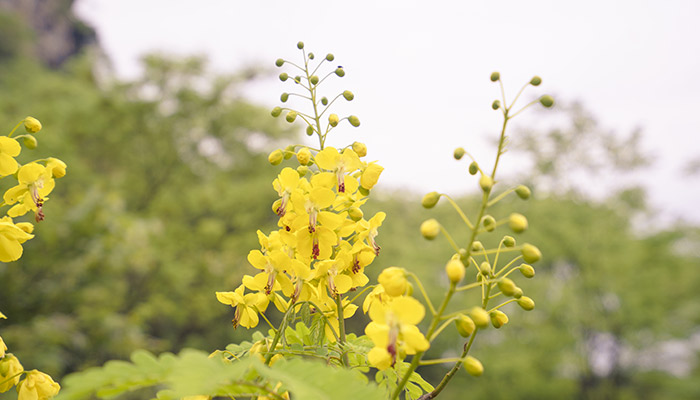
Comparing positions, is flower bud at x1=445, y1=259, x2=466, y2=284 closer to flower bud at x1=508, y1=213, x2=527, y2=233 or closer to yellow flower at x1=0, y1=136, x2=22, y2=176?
flower bud at x1=508, y1=213, x2=527, y2=233

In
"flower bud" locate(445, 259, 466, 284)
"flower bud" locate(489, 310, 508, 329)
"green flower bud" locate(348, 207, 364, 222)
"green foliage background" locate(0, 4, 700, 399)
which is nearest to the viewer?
"flower bud" locate(445, 259, 466, 284)

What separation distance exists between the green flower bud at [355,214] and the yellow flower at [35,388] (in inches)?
32.1

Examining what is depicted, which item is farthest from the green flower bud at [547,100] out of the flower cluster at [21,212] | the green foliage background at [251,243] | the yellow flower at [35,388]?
the green foliage background at [251,243]

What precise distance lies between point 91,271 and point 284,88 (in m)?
6.02

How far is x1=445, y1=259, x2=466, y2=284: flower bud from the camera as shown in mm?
680

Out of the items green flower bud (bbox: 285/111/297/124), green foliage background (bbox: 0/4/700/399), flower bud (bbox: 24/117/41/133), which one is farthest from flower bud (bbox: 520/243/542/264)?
green foliage background (bbox: 0/4/700/399)

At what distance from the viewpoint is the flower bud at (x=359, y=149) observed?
43.3 inches

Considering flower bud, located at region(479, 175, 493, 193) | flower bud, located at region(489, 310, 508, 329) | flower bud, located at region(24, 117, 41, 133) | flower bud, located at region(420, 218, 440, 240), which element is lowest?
flower bud, located at region(489, 310, 508, 329)

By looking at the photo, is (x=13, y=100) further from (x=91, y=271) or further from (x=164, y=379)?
(x=164, y=379)

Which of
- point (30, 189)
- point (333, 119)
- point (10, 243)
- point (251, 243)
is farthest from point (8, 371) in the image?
point (251, 243)

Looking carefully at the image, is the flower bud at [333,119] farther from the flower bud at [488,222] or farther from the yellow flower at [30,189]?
the yellow flower at [30,189]

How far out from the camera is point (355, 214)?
3.35 ft

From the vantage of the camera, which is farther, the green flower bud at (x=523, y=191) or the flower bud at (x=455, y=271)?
the green flower bud at (x=523, y=191)

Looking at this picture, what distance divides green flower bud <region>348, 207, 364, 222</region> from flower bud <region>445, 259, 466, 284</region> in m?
0.33
